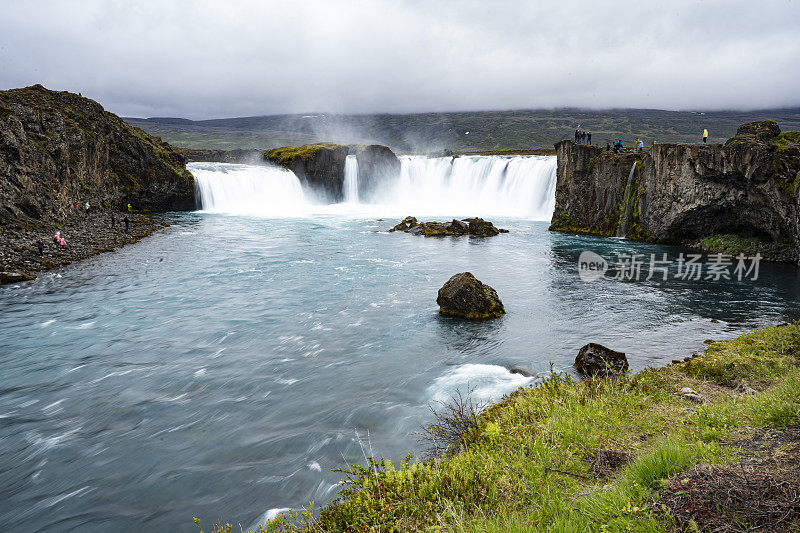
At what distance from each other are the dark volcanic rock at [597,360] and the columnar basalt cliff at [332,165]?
64210 millimetres

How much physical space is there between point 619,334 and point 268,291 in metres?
15.7

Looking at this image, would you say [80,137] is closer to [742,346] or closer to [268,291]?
[268,291]

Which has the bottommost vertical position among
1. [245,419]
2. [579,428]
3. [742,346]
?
[245,419]

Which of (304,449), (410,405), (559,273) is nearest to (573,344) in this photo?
(410,405)

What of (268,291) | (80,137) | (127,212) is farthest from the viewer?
(127,212)

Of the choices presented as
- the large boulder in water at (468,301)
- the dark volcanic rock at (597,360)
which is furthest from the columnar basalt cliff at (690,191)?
the dark volcanic rock at (597,360)

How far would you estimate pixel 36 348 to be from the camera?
14.1 meters

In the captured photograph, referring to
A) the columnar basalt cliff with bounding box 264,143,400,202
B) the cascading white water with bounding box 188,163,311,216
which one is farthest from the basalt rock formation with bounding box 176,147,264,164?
the cascading white water with bounding box 188,163,311,216

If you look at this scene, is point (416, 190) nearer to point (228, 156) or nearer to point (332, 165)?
point (332, 165)

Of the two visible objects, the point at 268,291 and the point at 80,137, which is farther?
the point at 80,137

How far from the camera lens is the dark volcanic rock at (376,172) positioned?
246ft

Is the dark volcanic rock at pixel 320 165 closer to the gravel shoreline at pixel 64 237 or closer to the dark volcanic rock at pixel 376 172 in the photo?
the dark volcanic rock at pixel 376 172

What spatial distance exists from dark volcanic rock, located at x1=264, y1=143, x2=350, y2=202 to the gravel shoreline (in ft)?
109

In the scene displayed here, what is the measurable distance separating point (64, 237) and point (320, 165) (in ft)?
148
